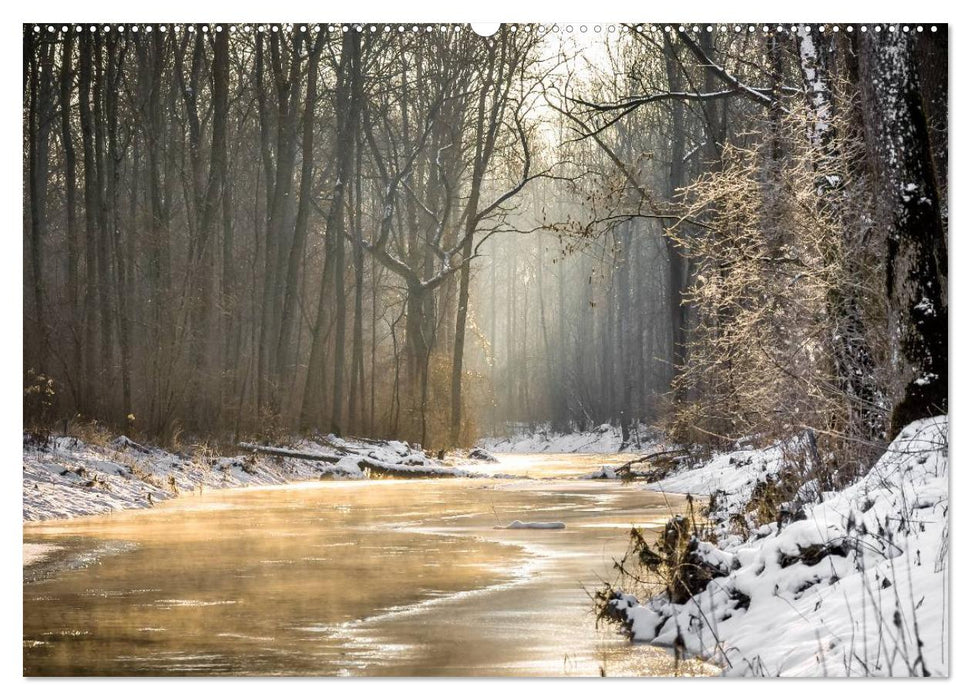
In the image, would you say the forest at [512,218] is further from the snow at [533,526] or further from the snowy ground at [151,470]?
the snow at [533,526]

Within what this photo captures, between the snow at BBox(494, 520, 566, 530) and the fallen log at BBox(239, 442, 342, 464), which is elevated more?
the fallen log at BBox(239, 442, 342, 464)

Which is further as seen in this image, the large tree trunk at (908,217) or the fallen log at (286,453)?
the fallen log at (286,453)

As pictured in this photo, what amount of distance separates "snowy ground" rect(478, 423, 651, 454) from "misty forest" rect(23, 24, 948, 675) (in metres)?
0.04

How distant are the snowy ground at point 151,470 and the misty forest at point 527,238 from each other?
89 mm

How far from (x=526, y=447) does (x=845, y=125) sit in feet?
10.6

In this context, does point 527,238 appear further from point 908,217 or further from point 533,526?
point 908,217

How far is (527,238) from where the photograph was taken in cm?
724

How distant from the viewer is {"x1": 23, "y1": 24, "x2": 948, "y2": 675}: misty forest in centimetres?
588

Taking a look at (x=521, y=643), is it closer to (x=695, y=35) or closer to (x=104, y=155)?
(x=695, y=35)

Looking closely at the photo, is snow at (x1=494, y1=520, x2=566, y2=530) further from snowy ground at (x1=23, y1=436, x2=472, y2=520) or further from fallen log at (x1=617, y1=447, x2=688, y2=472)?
snowy ground at (x1=23, y1=436, x2=472, y2=520)

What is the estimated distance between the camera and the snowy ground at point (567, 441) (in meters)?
8.45

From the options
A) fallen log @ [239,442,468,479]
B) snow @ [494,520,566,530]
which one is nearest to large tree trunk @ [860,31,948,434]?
snow @ [494,520,566,530]

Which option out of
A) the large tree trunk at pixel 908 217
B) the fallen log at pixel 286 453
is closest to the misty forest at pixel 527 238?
the large tree trunk at pixel 908 217

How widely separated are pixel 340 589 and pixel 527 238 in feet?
7.77
